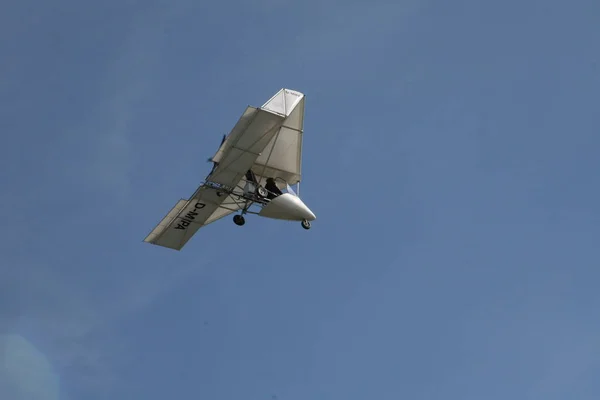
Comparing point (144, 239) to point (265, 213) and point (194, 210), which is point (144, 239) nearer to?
point (194, 210)

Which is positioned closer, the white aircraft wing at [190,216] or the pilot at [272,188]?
the white aircraft wing at [190,216]

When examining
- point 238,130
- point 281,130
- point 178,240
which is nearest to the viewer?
point 238,130

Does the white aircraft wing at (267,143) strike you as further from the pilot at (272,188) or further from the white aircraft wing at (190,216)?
the white aircraft wing at (190,216)

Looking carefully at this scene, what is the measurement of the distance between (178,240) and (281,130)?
32.5 feet

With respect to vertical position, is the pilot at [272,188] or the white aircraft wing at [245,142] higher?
the pilot at [272,188]

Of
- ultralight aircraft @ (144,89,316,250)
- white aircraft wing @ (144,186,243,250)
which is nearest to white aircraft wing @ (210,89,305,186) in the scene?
ultralight aircraft @ (144,89,316,250)

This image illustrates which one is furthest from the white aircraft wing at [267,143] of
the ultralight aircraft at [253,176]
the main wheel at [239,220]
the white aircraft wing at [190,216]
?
the main wheel at [239,220]

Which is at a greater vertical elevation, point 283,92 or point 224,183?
point 283,92

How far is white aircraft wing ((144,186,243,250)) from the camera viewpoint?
57.6 meters

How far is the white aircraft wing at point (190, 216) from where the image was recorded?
57625mm

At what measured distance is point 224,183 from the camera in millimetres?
56000

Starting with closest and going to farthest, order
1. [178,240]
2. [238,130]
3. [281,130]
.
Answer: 1. [238,130]
2. [281,130]
3. [178,240]

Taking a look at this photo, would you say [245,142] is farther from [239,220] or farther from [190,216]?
[190,216]

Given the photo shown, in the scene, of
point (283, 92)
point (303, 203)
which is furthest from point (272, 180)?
point (283, 92)
